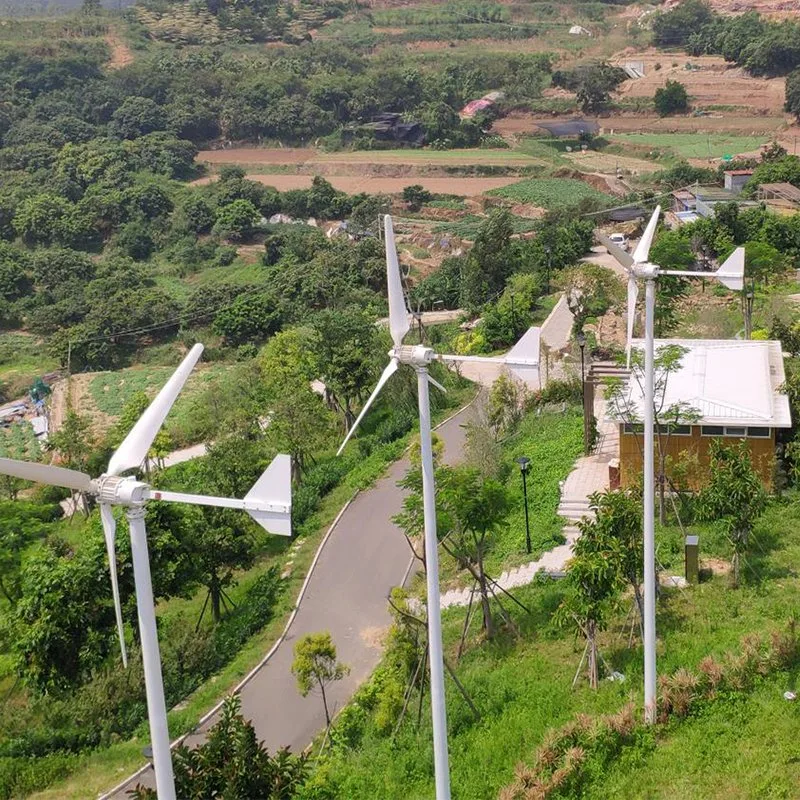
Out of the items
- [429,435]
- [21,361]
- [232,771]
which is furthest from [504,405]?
[21,361]

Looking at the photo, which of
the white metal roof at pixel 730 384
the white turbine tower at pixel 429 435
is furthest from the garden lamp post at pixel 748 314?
the white turbine tower at pixel 429 435

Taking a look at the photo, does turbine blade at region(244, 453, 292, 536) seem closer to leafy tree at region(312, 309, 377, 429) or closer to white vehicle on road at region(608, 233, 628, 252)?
leafy tree at region(312, 309, 377, 429)

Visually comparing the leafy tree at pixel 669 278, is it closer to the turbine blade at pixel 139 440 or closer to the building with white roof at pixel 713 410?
the building with white roof at pixel 713 410

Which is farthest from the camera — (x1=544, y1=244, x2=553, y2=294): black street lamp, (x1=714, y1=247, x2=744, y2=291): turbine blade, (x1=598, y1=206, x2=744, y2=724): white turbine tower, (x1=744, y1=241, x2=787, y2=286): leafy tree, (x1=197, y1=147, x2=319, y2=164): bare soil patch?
(x1=197, y1=147, x2=319, y2=164): bare soil patch

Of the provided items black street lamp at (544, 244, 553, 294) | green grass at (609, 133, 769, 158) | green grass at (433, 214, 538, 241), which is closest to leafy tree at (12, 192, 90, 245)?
green grass at (433, 214, 538, 241)

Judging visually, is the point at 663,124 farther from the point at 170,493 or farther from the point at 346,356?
the point at 170,493

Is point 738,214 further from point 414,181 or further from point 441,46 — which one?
point 441,46

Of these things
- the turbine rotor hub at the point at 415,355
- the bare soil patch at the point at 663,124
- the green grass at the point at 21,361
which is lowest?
the green grass at the point at 21,361
